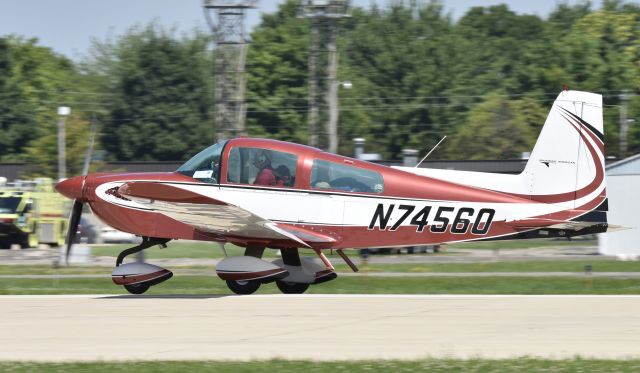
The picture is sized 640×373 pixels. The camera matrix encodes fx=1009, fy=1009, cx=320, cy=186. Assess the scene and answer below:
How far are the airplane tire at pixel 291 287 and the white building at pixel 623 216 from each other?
642 inches

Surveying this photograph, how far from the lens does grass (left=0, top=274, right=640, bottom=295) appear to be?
17797mm

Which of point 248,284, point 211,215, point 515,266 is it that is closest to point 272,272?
point 248,284

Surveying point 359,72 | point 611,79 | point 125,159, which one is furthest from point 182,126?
point 611,79

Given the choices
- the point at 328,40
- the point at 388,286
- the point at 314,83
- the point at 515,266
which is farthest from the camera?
the point at 314,83

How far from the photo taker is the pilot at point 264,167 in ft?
47.6

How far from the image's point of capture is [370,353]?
9.64 meters

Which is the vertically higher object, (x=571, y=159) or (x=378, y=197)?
(x=571, y=159)

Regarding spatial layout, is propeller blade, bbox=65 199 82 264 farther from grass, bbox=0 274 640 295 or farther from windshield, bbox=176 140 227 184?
grass, bbox=0 274 640 295

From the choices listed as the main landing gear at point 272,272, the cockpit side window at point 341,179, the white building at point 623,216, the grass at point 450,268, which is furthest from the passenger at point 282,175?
the white building at point 623,216

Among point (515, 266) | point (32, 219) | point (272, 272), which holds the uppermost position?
point (272, 272)

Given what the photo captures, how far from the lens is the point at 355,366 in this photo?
352 inches

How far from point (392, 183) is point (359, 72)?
242 feet

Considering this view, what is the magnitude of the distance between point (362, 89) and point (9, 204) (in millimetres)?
50120

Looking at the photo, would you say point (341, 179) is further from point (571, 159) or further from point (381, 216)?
point (571, 159)
